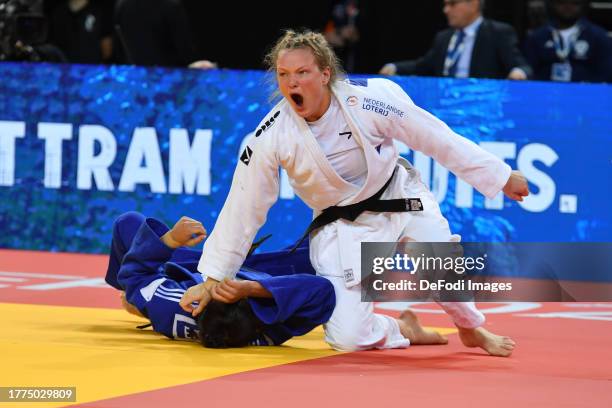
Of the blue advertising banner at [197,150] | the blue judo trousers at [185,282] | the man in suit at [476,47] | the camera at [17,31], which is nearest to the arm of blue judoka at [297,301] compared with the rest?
the blue judo trousers at [185,282]

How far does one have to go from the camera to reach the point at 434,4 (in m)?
12.4

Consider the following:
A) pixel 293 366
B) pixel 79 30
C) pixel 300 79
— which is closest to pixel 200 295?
pixel 293 366

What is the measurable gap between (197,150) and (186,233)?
3.36 m

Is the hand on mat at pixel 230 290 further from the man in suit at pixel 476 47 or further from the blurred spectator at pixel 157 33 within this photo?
the blurred spectator at pixel 157 33

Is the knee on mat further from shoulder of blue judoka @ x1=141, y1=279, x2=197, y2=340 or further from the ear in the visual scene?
the ear

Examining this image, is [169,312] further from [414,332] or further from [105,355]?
[414,332]

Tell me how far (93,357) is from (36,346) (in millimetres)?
364

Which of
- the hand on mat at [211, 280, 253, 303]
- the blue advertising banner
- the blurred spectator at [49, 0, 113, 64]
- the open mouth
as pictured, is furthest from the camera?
the blurred spectator at [49, 0, 113, 64]

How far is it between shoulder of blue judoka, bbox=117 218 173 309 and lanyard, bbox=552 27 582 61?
4.68 meters

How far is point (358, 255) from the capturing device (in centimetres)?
512

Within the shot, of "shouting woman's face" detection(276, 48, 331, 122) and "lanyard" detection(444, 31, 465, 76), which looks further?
"lanyard" detection(444, 31, 465, 76)

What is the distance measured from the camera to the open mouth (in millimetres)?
4984

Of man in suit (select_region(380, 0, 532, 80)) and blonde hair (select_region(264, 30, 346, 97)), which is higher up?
man in suit (select_region(380, 0, 532, 80))

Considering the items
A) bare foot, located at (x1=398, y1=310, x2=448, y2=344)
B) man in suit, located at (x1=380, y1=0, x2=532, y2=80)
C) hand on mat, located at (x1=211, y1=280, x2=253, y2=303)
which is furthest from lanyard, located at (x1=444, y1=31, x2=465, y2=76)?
hand on mat, located at (x1=211, y1=280, x2=253, y2=303)
